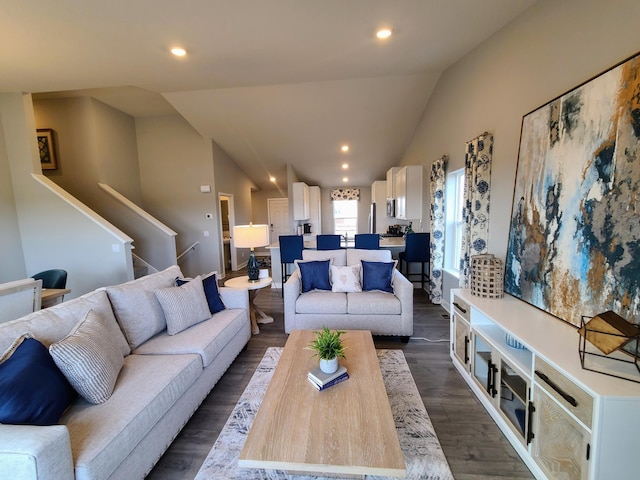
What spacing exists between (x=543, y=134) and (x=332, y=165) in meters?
5.25

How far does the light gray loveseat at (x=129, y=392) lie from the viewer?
1.01 meters

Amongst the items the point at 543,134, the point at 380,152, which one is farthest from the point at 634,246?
the point at 380,152

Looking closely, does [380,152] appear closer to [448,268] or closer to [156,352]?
[448,268]

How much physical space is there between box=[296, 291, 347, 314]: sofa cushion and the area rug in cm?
75

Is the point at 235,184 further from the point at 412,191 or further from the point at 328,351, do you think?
the point at 328,351

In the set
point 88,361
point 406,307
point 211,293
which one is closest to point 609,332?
point 406,307

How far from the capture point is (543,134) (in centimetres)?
194

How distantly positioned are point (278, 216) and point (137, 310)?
24.0ft

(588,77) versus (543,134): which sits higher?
(588,77)

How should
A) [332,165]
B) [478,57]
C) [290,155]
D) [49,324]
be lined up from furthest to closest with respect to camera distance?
[332,165] → [290,155] → [478,57] → [49,324]

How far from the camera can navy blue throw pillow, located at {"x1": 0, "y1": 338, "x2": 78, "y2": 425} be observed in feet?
3.68

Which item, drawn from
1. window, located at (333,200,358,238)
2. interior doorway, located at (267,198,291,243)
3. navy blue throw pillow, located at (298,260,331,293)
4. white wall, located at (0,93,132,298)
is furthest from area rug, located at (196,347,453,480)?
interior doorway, located at (267,198,291,243)

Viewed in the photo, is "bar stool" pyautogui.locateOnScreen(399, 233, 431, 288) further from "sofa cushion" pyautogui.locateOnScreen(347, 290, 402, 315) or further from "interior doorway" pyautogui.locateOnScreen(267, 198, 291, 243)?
"interior doorway" pyautogui.locateOnScreen(267, 198, 291, 243)

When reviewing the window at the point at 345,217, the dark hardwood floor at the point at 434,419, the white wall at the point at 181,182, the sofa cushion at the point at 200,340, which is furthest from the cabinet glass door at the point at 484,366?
the window at the point at 345,217
